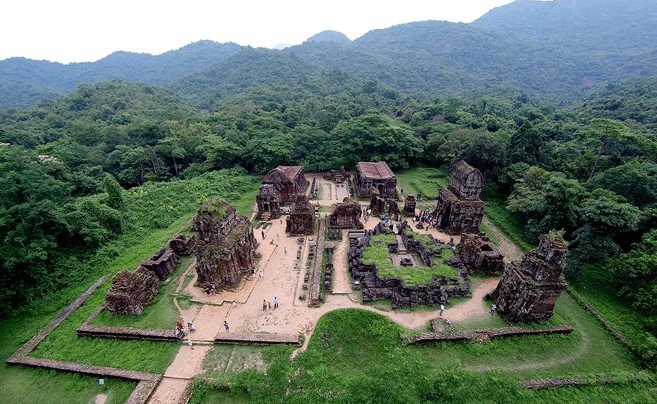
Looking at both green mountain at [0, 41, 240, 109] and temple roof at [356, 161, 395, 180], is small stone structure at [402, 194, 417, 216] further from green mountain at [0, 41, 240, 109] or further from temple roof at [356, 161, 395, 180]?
green mountain at [0, 41, 240, 109]

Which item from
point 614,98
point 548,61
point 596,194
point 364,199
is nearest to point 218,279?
point 364,199

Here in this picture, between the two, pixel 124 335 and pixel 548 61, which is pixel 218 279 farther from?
pixel 548 61

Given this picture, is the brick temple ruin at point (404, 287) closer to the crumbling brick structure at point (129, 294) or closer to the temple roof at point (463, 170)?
the temple roof at point (463, 170)

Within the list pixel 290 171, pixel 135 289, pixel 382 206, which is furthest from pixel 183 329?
pixel 290 171

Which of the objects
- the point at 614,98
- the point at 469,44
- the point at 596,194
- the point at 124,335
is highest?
the point at 469,44

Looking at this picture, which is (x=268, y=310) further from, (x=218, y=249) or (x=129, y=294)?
(x=129, y=294)
